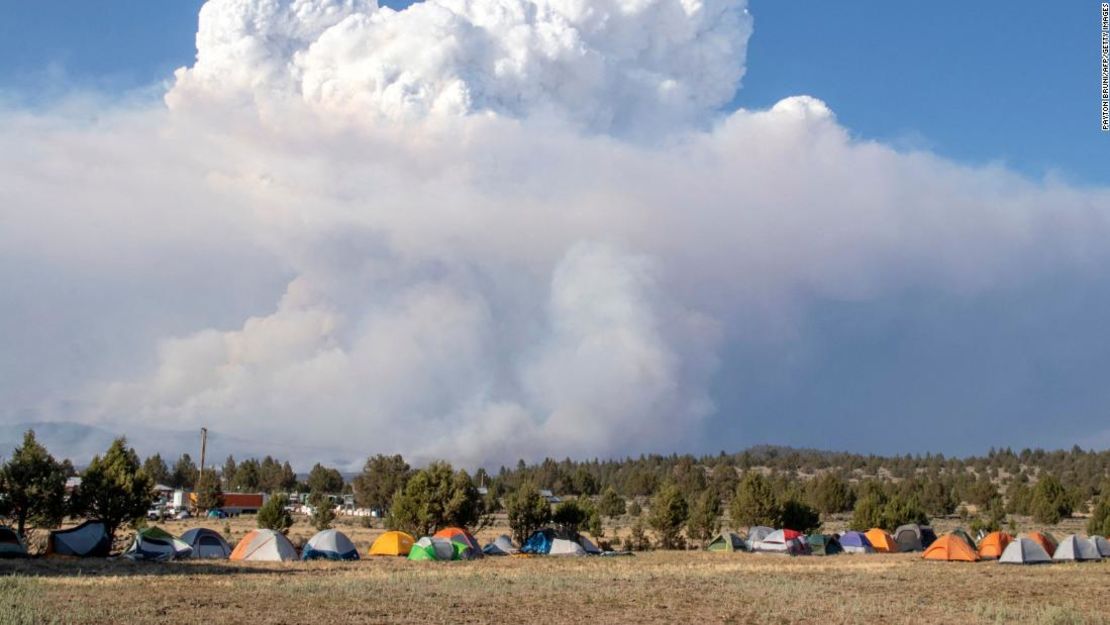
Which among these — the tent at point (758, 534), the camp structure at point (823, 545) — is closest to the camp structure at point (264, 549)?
the tent at point (758, 534)

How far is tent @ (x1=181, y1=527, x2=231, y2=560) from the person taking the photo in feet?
149

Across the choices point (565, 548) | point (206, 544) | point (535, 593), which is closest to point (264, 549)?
point (206, 544)

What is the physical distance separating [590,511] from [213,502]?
5867 cm

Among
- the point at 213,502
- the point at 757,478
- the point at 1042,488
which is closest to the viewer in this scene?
the point at 757,478

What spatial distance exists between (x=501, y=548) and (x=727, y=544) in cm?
1416

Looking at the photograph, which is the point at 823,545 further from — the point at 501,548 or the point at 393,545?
the point at 393,545

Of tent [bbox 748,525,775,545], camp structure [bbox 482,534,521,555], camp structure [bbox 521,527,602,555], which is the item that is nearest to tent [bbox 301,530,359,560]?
camp structure [bbox 482,534,521,555]

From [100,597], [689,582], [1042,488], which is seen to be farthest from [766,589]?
[1042,488]

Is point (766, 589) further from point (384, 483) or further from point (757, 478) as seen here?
point (384, 483)

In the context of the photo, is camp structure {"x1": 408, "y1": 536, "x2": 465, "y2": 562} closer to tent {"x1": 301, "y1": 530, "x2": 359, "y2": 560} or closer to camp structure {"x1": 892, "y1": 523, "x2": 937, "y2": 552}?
tent {"x1": 301, "y1": 530, "x2": 359, "y2": 560}

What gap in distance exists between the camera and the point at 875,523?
7625 cm

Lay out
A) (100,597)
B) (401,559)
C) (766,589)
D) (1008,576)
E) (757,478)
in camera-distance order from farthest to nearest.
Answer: (757,478)
(401,559)
(1008,576)
(766,589)
(100,597)

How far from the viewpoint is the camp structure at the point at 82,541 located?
4381 centimetres

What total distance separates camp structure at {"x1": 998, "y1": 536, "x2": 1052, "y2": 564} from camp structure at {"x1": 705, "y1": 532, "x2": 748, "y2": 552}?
50.1 ft
